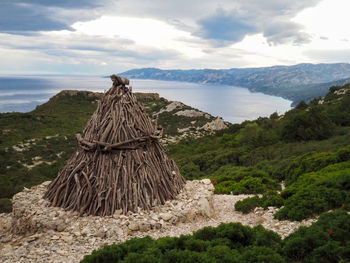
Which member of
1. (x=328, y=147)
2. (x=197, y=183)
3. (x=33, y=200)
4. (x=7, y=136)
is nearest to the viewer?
(x=33, y=200)

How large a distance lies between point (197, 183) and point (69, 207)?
17.4 ft

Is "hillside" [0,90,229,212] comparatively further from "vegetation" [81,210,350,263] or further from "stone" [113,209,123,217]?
"vegetation" [81,210,350,263]

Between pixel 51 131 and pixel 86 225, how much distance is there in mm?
44354

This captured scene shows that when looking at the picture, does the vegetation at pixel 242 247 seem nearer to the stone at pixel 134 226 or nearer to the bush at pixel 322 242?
the bush at pixel 322 242

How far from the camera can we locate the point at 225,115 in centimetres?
10769

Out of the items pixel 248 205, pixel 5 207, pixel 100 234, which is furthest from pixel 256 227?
pixel 5 207

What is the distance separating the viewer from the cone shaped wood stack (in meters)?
8.80

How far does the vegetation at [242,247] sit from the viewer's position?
5703 mm

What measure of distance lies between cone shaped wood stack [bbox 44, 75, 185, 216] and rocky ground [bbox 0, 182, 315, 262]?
0.39 meters

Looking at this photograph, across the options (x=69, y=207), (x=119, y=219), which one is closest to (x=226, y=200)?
(x=119, y=219)

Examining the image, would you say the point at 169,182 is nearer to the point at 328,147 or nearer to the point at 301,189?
the point at 301,189

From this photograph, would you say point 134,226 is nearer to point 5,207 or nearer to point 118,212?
point 118,212

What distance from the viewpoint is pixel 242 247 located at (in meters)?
6.76

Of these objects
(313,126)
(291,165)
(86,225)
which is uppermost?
(313,126)
